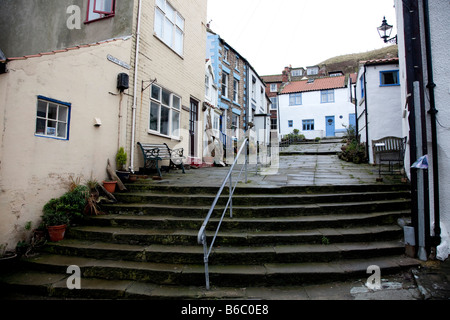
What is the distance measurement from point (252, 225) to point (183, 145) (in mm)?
6243

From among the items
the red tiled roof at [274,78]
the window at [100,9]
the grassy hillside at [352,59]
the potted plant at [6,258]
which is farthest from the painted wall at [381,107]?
the grassy hillside at [352,59]

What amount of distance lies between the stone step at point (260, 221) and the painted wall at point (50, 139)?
115cm

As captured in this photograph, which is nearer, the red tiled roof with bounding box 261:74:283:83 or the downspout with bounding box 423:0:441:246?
the downspout with bounding box 423:0:441:246

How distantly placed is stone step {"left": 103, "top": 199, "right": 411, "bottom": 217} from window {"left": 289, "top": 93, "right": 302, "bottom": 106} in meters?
25.0

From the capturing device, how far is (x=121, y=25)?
7.37 meters

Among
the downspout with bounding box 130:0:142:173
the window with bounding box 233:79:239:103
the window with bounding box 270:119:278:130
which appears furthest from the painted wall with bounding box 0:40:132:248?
the window with bounding box 270:119:278:130

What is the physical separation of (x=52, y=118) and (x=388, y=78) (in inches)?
468

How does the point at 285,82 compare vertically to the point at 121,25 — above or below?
above

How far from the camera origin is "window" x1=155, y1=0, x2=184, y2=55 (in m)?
8.37

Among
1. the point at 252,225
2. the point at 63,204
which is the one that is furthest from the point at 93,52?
the point at 252,225

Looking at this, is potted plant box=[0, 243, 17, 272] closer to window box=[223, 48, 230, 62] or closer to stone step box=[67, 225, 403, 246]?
stone step box=[67, 225, 403, 246]

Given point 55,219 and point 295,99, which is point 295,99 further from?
point 55,219

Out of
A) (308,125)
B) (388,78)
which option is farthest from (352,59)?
(388,78)
